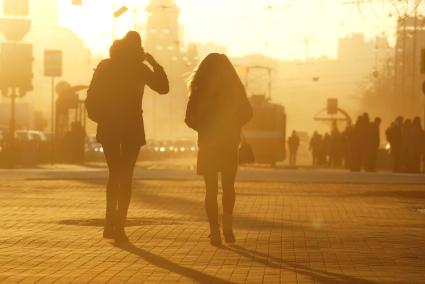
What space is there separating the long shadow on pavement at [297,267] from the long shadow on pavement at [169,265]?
72 centimetres

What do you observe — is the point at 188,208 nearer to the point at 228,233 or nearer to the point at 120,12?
the point at 228,233

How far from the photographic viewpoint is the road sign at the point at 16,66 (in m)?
52.5

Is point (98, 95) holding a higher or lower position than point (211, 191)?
higher

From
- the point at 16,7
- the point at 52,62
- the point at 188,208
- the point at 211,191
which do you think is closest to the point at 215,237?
the point at 211,191

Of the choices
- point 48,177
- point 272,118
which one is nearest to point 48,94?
point 272,118

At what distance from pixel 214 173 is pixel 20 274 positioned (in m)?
3.78

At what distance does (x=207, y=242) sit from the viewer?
1408 cm

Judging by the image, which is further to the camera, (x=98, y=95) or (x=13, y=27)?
(x=13, y=27)

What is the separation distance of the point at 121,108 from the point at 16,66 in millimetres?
41800

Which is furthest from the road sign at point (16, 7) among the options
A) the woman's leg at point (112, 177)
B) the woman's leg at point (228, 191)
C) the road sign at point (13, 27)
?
the woman's leg at point (228, 191)

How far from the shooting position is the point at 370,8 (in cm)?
2361

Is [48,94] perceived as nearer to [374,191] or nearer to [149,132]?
[149,132]

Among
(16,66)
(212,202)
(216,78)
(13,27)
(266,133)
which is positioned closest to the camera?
(212,202)

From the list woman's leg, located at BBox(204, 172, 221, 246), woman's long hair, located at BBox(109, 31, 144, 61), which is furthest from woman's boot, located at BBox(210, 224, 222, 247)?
woman's long hair, located at BBox(109, 31, 144, 61)
